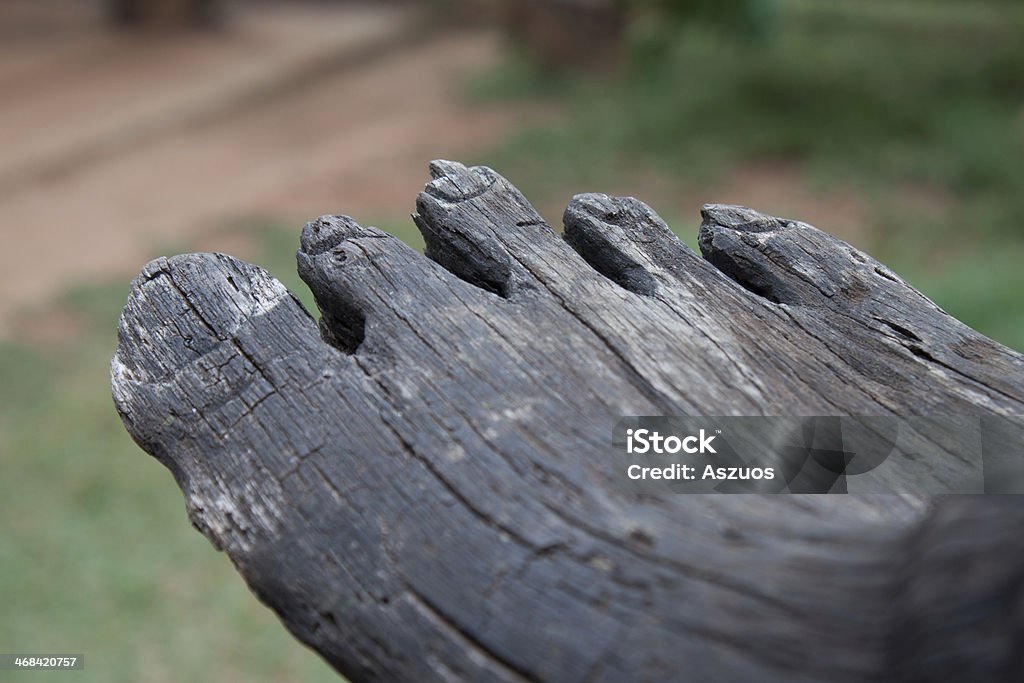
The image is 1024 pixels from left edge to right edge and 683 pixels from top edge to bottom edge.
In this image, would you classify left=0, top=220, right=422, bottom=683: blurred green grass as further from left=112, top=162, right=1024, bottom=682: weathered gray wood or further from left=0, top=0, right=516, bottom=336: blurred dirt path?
left=112, top=162, right=1024, bottom=682: weathered gray wood

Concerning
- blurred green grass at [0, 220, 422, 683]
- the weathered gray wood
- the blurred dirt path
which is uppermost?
the blurred dirt path

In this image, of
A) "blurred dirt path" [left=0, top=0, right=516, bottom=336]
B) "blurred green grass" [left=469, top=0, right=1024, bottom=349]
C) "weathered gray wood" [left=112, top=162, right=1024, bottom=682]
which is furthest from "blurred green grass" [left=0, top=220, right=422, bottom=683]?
"blurred green grass" [left=469, top=0, right=1024, bottom=349]

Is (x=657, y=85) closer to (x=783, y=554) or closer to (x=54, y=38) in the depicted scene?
(x=54, y=38)

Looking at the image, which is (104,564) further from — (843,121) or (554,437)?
(843,121)

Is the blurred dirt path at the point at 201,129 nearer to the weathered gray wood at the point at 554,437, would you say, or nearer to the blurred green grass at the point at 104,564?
the blurred green grass at the point at 104,564

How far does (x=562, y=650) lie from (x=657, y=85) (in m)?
7.88

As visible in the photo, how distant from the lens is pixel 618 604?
82 cm

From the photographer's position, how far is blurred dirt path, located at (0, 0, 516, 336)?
6.36m

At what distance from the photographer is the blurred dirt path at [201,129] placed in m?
6.36

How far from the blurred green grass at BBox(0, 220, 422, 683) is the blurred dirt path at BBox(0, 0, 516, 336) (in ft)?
3.64

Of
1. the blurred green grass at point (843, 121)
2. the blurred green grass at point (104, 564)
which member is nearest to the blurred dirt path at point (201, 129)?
the blurred green grass at point (843, 121)

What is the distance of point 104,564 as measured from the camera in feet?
11.1

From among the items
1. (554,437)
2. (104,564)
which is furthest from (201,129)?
(554,437)

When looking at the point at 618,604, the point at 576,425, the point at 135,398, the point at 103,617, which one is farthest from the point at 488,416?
the point at 103,617
